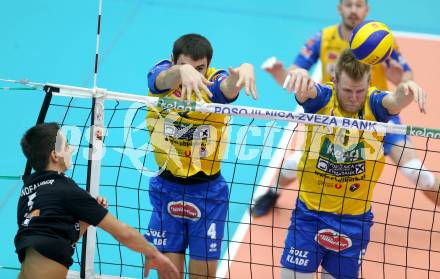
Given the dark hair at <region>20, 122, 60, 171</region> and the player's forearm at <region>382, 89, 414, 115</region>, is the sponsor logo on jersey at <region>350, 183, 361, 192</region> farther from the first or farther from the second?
the dark hair at <region>20, 122, 60, 171</region>

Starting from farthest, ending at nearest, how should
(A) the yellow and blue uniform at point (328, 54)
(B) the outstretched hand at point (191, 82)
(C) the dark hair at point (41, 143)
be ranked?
1. (A) the yellow and blue uniform at point (328, 54)
2. (B) the outstretched hand at point (191, 82)
3. (C) the dark hair at point (41, 143)

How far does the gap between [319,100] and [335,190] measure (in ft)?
1.88

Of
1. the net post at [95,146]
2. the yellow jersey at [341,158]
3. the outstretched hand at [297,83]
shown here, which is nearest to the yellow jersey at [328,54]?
the yellow jersey at [341,158]

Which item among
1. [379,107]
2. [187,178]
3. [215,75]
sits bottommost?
[187,178]

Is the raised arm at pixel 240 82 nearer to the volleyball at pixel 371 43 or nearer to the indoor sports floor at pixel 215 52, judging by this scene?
the volleyball at pixel 371 43

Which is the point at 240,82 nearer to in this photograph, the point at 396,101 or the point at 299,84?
the point at 299,84

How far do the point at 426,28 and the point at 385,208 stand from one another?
192 inches

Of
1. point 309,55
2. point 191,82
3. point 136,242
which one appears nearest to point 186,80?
point 191,82

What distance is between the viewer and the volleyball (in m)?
5.15

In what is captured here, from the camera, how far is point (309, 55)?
7.68 metres

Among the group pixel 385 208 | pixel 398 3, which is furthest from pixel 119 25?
pixel 385 208

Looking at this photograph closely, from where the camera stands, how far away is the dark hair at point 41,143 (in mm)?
4371

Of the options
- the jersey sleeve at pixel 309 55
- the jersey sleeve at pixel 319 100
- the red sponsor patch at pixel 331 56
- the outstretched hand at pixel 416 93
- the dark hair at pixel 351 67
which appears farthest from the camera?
the red sponsor patch at pixel 331 56

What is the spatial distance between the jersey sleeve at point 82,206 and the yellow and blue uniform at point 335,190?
54.2 inches
